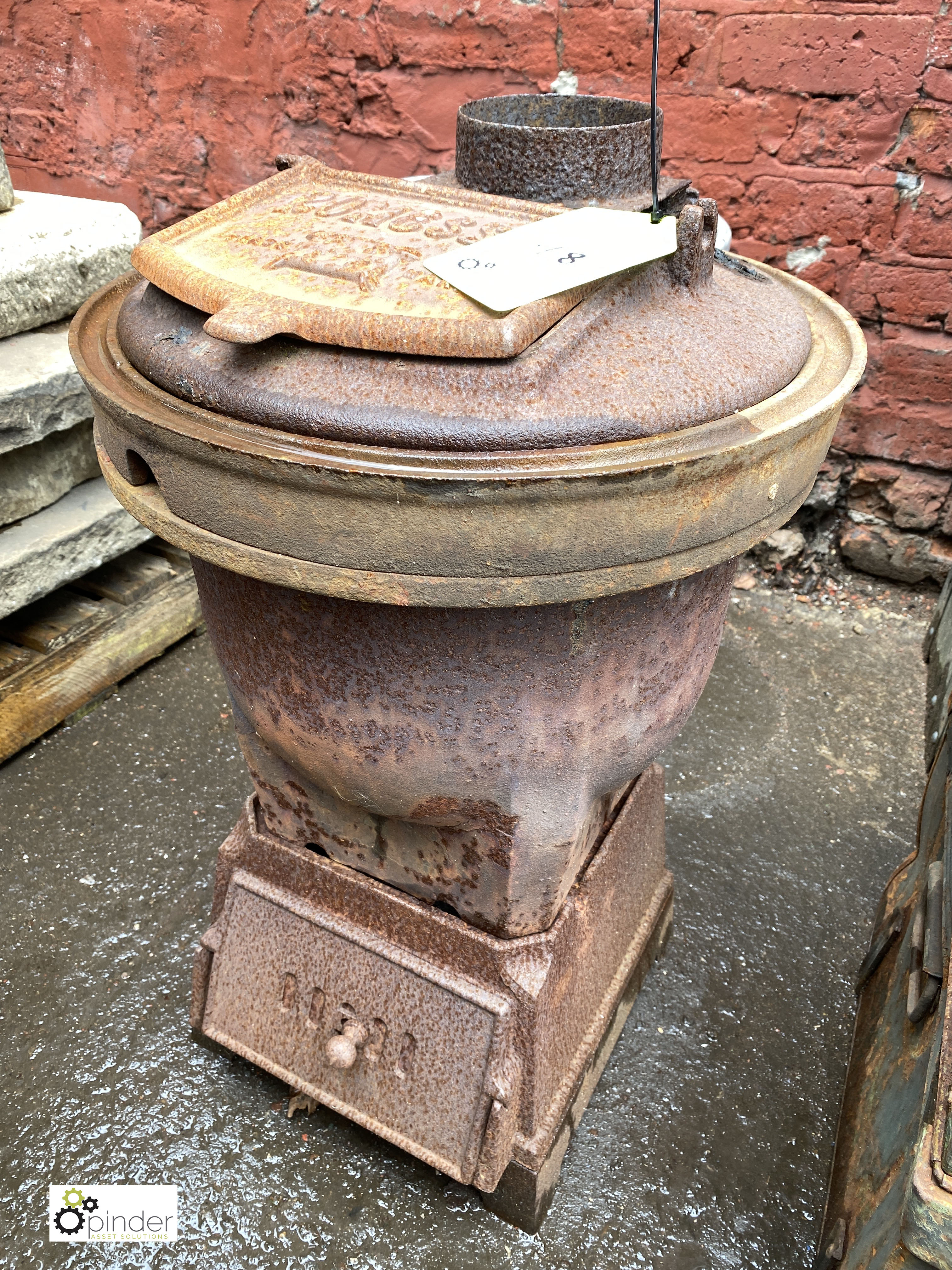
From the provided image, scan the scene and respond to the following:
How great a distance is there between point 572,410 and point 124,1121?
138 centimetres

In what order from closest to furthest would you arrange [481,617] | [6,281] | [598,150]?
[481,617] → [598,150] → [6,281]

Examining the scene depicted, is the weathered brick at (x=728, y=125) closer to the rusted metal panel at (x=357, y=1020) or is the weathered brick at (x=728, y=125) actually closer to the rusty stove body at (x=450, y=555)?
the rusty stove body at (x=450, y=555)

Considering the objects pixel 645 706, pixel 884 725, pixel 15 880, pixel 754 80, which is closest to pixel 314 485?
pixel 645 706

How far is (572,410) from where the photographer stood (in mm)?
900

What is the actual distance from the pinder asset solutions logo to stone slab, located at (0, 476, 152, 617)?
1.23 m

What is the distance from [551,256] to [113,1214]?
149cm

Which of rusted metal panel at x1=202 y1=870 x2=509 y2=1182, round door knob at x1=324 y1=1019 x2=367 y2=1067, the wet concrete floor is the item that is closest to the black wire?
rusted metal panel at x1=202 y1=870 x2=509 y2=1182

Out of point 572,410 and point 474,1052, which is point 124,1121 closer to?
point 474,1052

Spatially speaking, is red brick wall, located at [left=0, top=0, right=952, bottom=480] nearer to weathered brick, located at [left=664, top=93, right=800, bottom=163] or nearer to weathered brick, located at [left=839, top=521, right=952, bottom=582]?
weathered brick, located at [left=664, top=93, right=800, bottom=163]

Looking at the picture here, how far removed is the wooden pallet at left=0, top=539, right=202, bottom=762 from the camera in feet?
7.26

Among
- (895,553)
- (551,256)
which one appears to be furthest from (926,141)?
(551,256)

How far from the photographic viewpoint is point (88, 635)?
234 centimetres

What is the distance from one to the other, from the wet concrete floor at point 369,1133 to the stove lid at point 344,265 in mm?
1285

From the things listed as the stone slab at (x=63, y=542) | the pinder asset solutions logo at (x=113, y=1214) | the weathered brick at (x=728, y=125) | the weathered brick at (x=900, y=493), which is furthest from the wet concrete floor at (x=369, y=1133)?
the weathered brick at (x=728, y=125)
